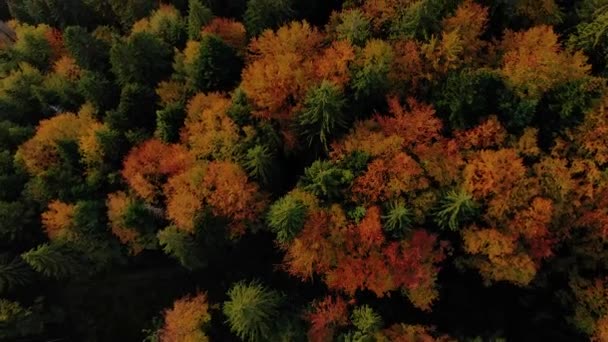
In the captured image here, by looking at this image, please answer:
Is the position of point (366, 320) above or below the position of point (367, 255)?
below

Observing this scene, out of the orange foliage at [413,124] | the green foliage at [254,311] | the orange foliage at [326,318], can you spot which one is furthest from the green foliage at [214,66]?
the orange foliage at [326,318]

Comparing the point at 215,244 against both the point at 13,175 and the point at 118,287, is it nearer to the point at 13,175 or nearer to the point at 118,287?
the point at 118,287

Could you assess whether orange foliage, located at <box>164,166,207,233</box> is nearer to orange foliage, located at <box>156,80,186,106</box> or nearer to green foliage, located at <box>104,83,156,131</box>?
orange foliage, located at <box>156,80,186,106</box>

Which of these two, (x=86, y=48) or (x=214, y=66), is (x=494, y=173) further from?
(x=86, y=48)

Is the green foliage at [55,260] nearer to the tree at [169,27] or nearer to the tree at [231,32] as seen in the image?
the tree at [169,27]

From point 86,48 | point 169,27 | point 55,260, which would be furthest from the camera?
point 169,27

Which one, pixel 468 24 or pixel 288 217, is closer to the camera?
pixel 288 217

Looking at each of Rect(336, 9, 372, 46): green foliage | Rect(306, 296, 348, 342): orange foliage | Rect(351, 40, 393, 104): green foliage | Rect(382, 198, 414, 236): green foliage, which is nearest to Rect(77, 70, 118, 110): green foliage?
Rect(336, 9, 372, 46): green foliage

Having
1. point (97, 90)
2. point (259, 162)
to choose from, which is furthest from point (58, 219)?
point (259, 162)
